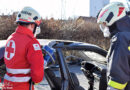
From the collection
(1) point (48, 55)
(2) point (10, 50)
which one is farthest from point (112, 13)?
(2) point (10, 50)

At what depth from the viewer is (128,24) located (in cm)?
200

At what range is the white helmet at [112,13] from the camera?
6.58ft

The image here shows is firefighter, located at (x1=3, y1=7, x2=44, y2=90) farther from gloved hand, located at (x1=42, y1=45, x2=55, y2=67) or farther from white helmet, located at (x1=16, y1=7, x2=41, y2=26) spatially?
gloved hand, located at (x1=42, y1=45, x2=55, y2=67)

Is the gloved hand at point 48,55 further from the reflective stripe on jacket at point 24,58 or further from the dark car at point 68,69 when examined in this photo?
the reflective stripe on jacket at point 24,58

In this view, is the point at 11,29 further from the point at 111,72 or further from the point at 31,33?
the point at 111,72

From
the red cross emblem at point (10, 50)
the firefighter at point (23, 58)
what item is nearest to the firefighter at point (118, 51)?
the firefighter at point (23, 58)

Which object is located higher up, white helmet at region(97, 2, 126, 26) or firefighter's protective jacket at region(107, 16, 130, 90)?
white helmet at region(97, 2, 126, 26)

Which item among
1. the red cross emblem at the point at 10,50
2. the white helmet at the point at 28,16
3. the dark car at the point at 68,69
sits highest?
the white helmet at the point at 28,16

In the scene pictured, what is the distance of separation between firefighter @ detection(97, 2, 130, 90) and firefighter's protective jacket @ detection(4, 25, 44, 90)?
0.76 meters

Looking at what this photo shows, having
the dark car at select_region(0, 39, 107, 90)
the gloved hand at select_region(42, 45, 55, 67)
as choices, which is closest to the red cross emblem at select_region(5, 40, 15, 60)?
the dark car at select_region(0, 39, 107, 90)

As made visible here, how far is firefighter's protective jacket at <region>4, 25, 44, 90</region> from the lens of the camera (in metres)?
1.97

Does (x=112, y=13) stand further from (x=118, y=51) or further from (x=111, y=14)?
(x=118, y=51)

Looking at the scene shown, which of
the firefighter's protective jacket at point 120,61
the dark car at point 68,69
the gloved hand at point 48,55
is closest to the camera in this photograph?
the firefighter's protective jacket at point 120,61

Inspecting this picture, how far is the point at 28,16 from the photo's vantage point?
84.8 inches
